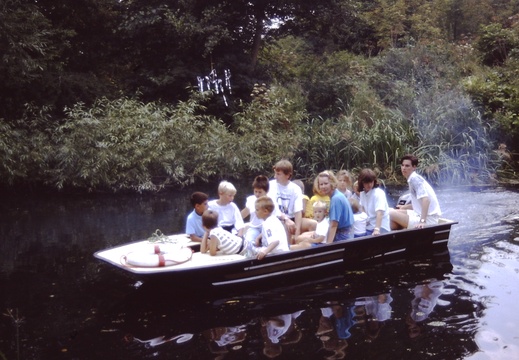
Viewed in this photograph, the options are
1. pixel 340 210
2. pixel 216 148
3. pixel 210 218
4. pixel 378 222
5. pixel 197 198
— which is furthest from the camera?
pixel 216 148

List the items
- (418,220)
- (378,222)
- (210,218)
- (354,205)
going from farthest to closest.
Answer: (418,220)
(354,205)
(378,222)
(210,218)

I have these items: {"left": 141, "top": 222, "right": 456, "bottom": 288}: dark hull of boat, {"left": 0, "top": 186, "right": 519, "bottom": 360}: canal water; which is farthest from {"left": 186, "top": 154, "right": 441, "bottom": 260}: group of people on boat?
{"left": 0, "top": 186, "right": 519, "bottom": 360}: canal water

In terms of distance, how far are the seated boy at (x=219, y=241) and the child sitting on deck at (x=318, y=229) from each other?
770mm

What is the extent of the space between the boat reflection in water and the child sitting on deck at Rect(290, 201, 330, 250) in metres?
0.45

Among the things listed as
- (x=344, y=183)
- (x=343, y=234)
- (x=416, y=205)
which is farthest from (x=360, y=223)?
(x=416, y=205)

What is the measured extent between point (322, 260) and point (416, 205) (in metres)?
1.71

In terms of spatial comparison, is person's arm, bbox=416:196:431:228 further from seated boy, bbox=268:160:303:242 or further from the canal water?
seated boy, bbox=268:160:303:242

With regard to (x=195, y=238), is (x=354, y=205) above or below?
above

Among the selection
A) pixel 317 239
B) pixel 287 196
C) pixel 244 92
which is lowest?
pixel 317 239

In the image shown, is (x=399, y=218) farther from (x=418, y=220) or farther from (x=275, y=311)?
(x=275, y=311)

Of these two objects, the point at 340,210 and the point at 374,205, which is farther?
the point at 374,205

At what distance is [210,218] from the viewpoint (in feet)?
20.1

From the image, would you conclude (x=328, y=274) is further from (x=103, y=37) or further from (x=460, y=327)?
(x=103, y=37)

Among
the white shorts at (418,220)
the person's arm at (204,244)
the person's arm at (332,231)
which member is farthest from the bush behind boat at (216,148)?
the person's arm at (204,244)
